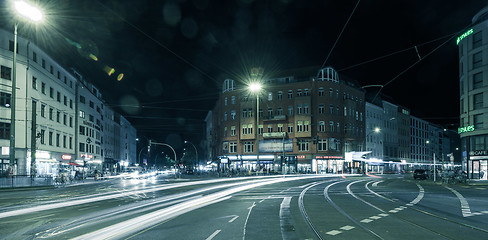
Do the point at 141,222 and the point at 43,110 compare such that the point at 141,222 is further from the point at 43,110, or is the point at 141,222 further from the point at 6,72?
the point at 43,110

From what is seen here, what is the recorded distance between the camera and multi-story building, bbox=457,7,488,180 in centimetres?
4769

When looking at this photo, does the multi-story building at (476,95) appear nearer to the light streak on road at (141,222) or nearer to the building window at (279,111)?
the building window at (279,111)

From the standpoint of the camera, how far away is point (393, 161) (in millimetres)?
101625

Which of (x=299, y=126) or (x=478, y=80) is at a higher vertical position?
(x=478, y=80)

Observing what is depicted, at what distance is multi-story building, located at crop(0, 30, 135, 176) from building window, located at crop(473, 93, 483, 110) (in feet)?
160

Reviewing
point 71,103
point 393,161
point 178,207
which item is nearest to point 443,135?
point 393,161

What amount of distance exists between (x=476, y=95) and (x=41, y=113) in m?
51.6

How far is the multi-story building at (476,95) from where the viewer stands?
47688 mm

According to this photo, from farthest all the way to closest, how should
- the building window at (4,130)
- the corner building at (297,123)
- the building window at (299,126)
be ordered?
the building window at (299,126)
the corner building at (297,123)
the building window at (4,130)

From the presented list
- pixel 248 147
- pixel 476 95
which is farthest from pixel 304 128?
pixel 476 95

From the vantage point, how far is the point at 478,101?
4916cm

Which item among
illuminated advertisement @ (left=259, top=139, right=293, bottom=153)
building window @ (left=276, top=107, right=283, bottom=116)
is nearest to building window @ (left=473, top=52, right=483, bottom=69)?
illuminated advertisement @ (left=259, top=139, right=293, bottom=153)

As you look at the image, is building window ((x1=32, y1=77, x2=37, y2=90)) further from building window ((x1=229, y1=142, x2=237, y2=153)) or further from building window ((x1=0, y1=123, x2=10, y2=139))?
building window ((x1=229, y1=142, x2=237, y2=153))

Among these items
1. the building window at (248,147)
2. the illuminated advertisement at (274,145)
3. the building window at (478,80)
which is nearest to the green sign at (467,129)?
the building window at (478,80)
